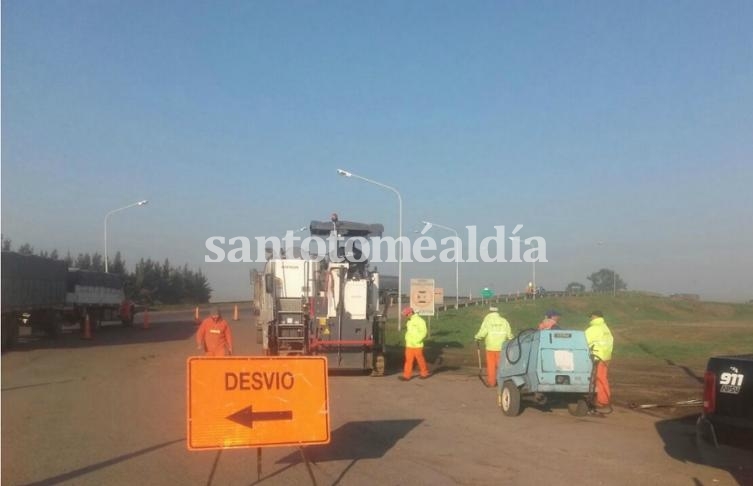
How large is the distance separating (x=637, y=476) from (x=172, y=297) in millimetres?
82561

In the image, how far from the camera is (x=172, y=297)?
286 feet

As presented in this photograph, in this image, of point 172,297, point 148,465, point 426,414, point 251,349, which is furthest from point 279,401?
point 172,297

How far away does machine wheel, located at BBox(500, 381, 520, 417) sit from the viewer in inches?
509

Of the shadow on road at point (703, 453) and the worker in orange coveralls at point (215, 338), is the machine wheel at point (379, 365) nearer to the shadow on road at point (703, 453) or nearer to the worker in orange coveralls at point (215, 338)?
the worker in orange coveralls at point (215, 338)

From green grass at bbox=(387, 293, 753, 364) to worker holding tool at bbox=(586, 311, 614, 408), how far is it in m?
13.6

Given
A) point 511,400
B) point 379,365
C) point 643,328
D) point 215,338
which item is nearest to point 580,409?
point 511,400

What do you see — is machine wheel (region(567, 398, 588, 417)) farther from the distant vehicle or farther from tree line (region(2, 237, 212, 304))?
tree line (region(2, 237, 212, 304))

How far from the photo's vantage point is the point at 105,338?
110ft

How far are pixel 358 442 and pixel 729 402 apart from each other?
467 centimetres

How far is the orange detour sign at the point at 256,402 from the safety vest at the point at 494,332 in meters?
8.54

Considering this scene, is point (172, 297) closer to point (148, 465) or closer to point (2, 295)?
point (2, 295)

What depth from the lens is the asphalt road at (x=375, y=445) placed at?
335 inches

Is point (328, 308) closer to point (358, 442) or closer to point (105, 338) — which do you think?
point (358, 442)

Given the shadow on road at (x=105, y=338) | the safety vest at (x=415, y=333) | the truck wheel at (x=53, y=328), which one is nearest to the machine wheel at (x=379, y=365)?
the safety vest at (x=415, y=333)
